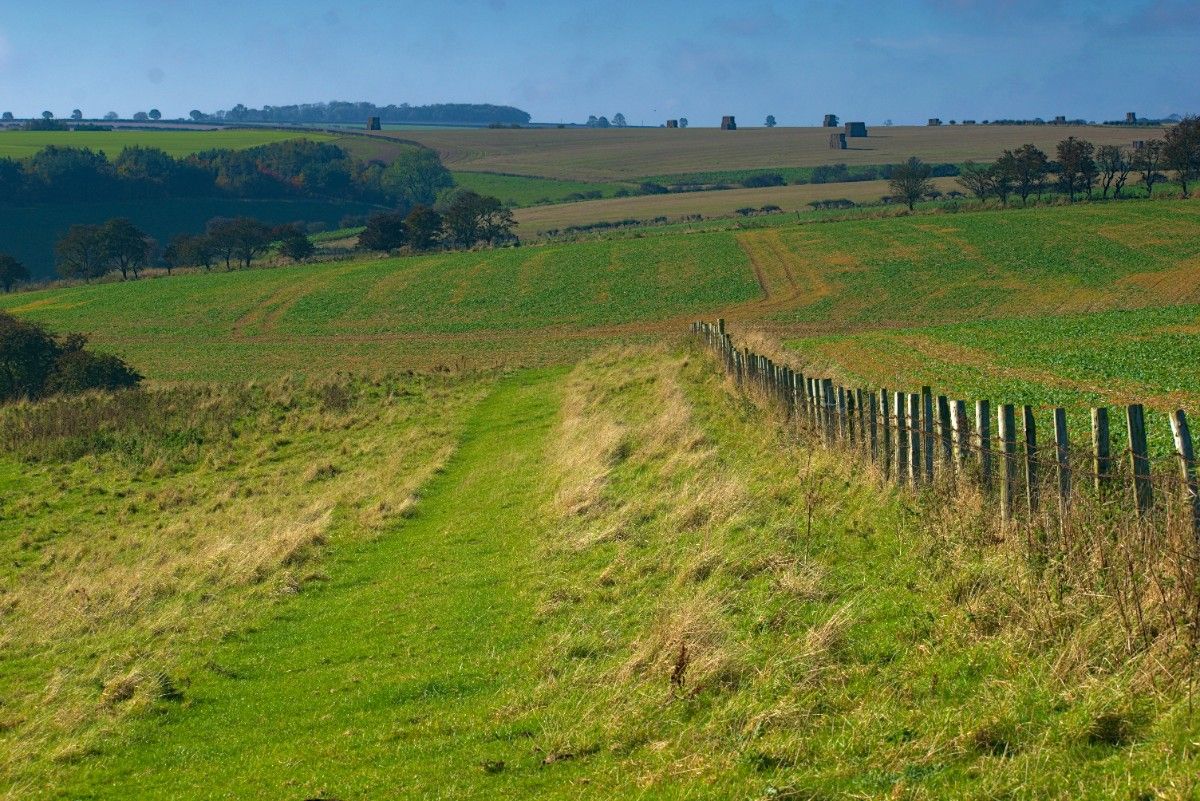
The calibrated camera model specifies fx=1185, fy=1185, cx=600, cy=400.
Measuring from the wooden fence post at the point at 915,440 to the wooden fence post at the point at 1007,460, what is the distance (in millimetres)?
1453

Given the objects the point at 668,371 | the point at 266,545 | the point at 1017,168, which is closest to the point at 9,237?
the point at 1017,168

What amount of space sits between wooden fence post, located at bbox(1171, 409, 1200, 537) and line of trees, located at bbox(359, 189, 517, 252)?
298 ft

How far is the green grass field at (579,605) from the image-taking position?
7.04m

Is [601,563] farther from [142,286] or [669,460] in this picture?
[142,286]

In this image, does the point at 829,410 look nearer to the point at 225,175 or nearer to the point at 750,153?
the point at 225,175

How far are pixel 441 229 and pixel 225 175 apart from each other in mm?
61941

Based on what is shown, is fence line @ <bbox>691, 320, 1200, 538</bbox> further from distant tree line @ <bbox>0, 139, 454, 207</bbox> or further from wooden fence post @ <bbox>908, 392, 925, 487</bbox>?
distant tree line @ <bbox>0, 139, 454, 207</bbox>

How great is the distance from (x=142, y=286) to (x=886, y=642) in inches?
3269

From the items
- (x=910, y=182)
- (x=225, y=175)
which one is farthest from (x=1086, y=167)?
(x=225, y=175)

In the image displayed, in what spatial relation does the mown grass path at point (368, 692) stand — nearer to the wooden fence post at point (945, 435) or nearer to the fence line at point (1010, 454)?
the fence line at point (1010, 454)

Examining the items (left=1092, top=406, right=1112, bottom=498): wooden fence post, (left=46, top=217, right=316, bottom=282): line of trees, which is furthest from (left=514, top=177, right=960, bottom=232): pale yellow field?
(left=1092, top=406, right=1112, bottom=498): wooden fence post

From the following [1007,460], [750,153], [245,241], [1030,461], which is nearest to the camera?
[1030,461]

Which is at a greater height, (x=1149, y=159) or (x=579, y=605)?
(x=1149, y=159)

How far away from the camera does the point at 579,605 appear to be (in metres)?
11.4
